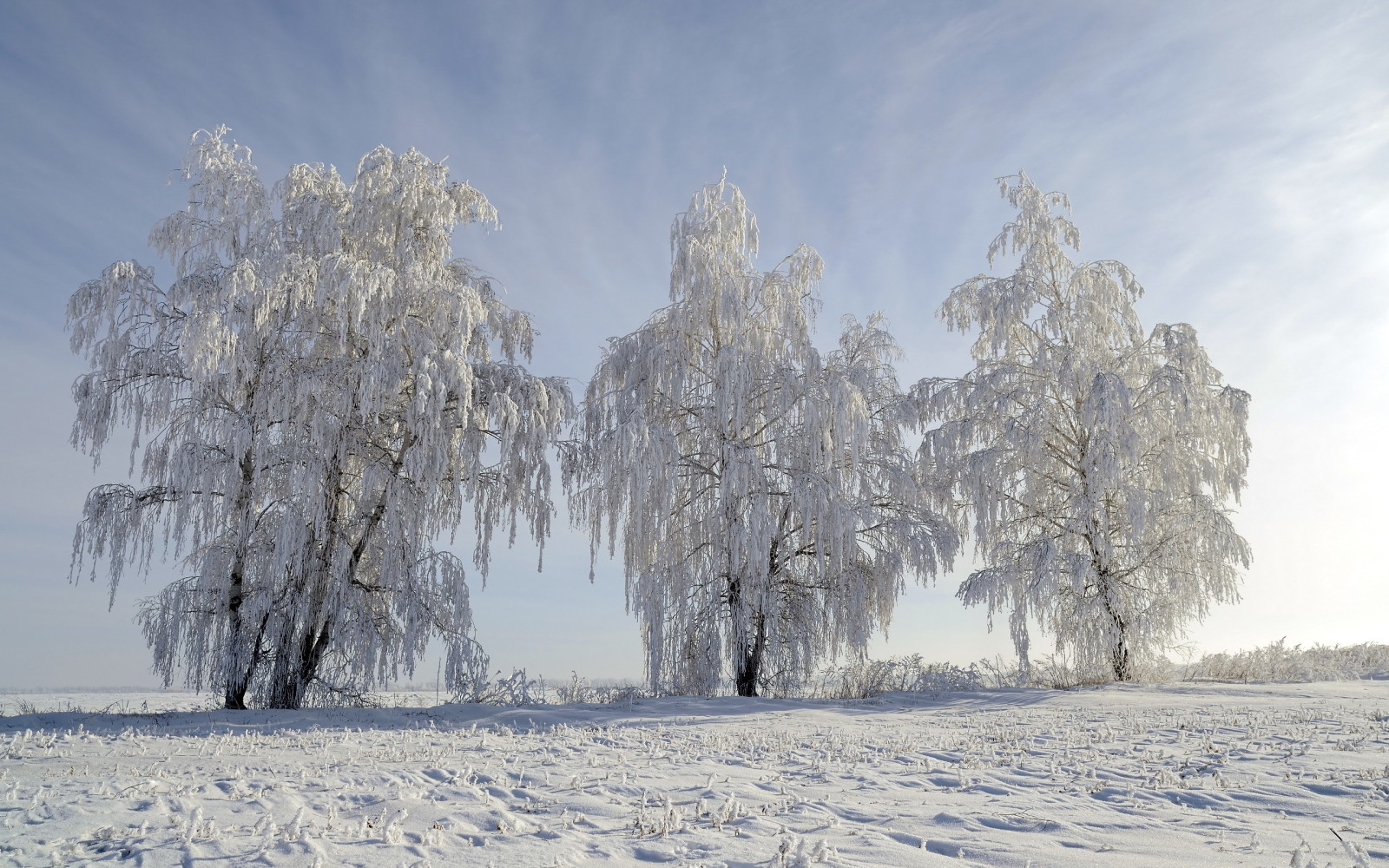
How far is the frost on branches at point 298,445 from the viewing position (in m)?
11.8

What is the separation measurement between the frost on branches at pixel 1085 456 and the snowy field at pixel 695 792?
5.77 metres

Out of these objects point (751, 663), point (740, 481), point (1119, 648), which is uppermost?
point (740, 481)

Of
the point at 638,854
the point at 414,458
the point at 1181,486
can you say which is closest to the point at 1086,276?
the point at 1181,486

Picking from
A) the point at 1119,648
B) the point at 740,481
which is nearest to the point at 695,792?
the point at 740,481

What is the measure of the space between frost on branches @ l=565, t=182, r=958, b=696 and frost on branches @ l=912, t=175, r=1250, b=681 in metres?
1.76

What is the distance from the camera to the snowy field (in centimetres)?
366

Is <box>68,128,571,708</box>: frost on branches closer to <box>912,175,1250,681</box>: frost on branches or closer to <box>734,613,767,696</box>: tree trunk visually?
<box>734,613,767,696</box>: tree trunk

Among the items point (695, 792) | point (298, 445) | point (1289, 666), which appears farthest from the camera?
point (1289, 666)

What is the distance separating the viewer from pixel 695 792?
4980mm

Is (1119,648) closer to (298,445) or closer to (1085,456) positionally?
(1085,456)

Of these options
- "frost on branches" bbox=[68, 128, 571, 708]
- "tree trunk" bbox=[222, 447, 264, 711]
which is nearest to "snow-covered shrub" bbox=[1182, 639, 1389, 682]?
"frost on branches" bbox=[68, 128, 571, 708]

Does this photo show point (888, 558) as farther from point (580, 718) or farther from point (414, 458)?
point (414, 458)

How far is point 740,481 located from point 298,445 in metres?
6.49

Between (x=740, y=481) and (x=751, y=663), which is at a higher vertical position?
(x=740, y=481)
